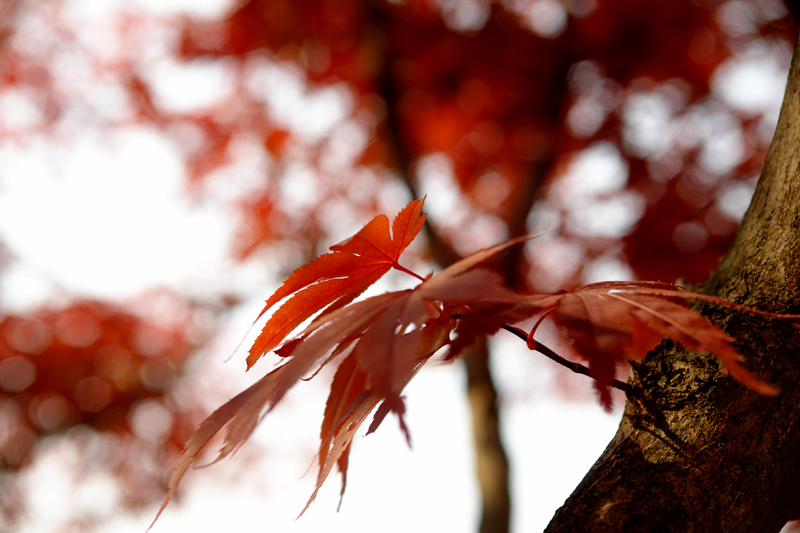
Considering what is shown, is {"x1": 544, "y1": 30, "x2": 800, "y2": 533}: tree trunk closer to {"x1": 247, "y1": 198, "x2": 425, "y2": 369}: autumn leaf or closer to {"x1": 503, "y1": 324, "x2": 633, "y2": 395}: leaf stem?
{"x1": 503, "y1": 324, "x2": 633, "y2": 395}: leaf stem

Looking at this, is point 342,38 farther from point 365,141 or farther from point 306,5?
point 365,141

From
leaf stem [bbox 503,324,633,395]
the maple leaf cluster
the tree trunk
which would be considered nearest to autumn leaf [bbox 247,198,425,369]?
the maple leaf cluster

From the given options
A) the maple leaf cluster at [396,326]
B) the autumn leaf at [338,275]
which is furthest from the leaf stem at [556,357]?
the autumn leaf at [338,275]

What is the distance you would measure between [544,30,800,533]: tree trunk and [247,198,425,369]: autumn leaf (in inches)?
8.9

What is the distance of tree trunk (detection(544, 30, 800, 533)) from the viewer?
34 centimetres

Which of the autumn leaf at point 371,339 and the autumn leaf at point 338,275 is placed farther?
the autumn leaf at point 338,275

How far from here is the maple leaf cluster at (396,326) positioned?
29 cm

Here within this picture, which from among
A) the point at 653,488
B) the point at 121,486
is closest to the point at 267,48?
the point at 121,486

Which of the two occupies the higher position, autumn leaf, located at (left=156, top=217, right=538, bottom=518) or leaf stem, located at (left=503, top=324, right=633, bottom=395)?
leaf stem, located at (left=503, top=324, right=633, bottom=395)

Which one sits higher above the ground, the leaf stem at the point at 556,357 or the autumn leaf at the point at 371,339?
the leaf stem at the point at 556,357

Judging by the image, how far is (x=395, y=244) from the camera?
430 millimetres

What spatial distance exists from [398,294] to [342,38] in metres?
2.98

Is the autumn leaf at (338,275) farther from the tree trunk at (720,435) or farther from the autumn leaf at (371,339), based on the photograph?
the tree trunk at (720,435)

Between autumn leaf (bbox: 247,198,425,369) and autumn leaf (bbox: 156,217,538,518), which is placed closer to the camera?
autumn leaf (bbox: 156,217,538,518)
